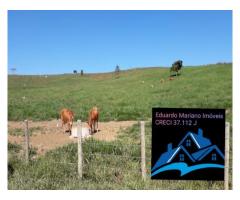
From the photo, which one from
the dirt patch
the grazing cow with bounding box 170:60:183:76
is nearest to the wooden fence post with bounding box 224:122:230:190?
the dirt patch

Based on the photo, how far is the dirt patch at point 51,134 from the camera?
15.2 meters

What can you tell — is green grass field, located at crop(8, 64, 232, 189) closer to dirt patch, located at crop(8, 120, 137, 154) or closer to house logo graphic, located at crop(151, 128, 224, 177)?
house logo graphic, located at crop(151, 128, 224, 177)

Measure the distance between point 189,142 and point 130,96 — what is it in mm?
25695

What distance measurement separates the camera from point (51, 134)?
17391mm

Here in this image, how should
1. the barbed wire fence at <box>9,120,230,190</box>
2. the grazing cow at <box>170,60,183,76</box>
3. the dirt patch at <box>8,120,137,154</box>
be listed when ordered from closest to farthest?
the barbed wire fence at <box>9,120,230,190</box> < the dirt patch at <box>8,120,137,154</box> < the grazing cow at <box>170,60,183,76</box>

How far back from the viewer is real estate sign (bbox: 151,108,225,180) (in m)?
9.84

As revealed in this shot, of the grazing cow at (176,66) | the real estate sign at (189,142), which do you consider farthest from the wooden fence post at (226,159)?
the grazing cow at (176,66)

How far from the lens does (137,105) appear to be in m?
29.0

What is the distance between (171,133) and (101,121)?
11962mm

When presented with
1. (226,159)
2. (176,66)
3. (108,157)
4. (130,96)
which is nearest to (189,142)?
(226,159)

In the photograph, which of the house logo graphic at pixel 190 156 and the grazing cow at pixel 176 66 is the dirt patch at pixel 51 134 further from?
the grazing cow at pixel 176 66

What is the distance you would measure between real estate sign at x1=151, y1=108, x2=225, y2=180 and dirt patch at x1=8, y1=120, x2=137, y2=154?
186 inches
